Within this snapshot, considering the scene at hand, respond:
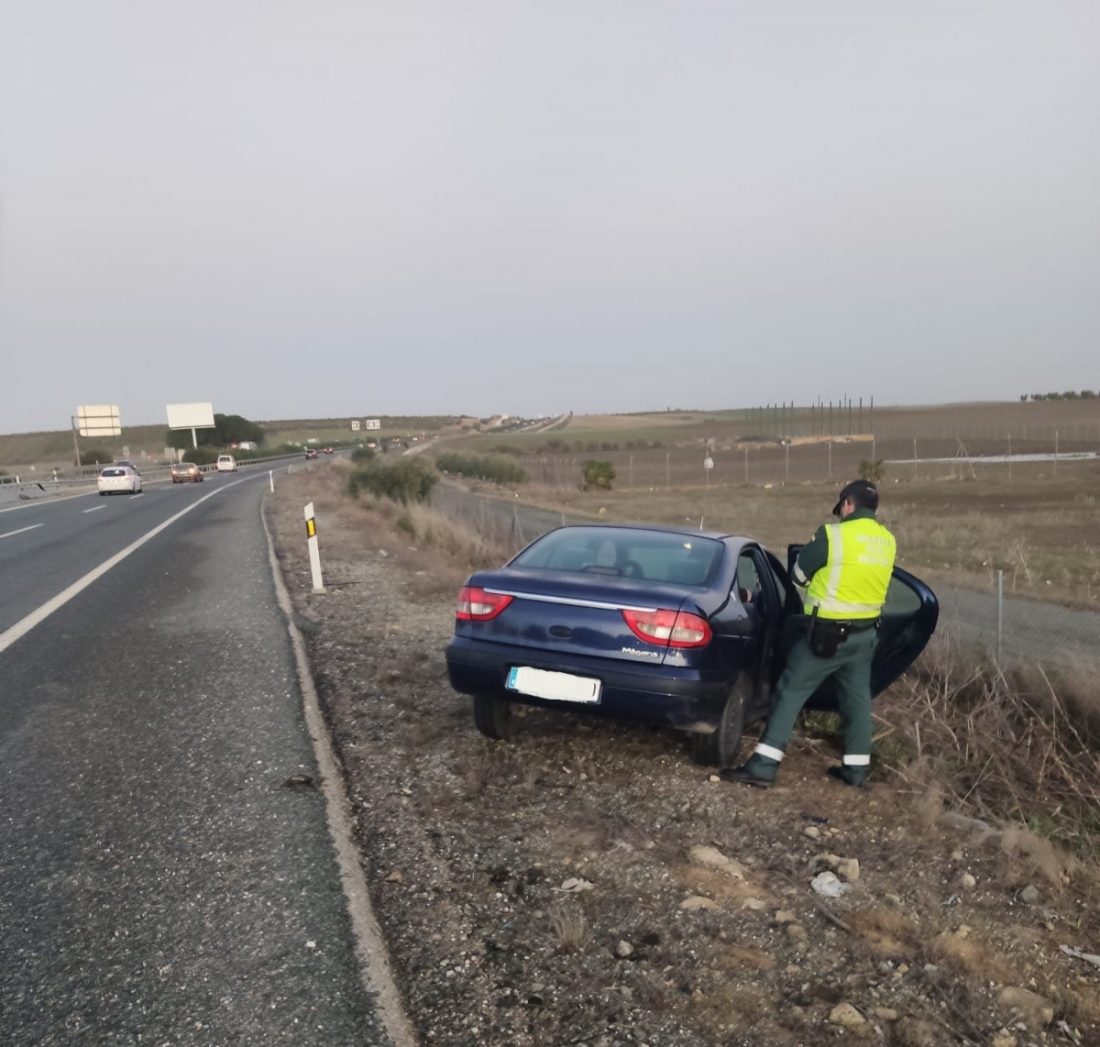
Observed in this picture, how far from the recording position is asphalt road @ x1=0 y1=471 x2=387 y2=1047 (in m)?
2.78

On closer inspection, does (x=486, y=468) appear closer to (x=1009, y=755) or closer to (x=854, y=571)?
(x=1009, y=755)

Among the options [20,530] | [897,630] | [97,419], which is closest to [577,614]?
[897,630]

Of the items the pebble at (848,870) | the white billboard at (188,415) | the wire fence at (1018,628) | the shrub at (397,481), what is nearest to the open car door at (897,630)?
the pebble at (848,870)

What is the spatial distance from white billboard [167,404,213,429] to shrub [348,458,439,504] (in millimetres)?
61028

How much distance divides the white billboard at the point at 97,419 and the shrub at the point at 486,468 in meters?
20.7

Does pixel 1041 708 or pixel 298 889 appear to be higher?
pixel 298 889

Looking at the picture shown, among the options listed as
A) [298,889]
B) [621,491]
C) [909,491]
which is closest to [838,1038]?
[298,889]

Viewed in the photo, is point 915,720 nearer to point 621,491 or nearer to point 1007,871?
point 1007,871

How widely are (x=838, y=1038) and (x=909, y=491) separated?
1488 inches

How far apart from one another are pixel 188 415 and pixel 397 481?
6442 cm

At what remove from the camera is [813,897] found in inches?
142

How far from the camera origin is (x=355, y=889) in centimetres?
352

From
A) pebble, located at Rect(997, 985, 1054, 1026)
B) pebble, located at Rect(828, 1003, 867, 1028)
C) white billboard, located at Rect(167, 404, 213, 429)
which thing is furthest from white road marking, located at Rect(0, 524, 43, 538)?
white billboard, located at Rect(167, 404, 213, 429)

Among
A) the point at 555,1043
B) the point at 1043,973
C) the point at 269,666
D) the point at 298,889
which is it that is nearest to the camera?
the point at 555,1043
